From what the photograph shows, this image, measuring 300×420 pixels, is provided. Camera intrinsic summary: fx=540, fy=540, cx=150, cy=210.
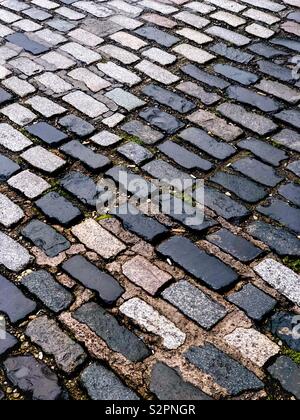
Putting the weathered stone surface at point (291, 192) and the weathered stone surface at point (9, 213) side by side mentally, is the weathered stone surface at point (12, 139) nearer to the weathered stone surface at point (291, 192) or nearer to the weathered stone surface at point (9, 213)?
the weathered stone surface at point (9, 213)

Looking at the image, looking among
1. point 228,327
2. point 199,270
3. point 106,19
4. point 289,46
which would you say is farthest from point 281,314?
point 106,19

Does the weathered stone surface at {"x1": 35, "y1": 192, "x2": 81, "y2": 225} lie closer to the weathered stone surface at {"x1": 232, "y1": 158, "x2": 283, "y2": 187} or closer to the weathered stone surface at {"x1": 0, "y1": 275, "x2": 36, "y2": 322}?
the weathered stone surface at {"x1": 0, "y1": 275, "x2": 36, "y2": 322}

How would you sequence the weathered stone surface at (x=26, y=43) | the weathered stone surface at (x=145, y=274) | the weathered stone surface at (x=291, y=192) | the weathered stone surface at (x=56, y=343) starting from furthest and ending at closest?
1. the weathered stone surface at (x=26, y=43)
2. the weathered stone surface at (x=291, y=192)
3. the weathered stone surface at (x=145, y=274)
4. the weathered stone surface at (x=56, y=343)

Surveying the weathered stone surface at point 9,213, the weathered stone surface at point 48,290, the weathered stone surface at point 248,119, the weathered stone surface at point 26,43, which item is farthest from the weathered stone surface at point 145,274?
the weathered stone surface at point 26,43

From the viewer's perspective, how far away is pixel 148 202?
112 inches

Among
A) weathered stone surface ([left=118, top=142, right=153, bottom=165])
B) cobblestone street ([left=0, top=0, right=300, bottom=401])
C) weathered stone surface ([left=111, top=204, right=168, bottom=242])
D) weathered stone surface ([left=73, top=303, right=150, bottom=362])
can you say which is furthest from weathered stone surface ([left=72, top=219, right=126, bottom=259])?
weathered stone surface ([left=118, top=142, right=153, bottom=165])

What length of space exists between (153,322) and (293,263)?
0.75 metres

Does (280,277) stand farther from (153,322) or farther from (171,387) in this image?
(171,387)

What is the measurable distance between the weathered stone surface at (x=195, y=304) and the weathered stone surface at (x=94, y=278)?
23 cm

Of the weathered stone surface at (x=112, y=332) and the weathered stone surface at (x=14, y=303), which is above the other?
the weathered stone surface at (x=14, y=303)

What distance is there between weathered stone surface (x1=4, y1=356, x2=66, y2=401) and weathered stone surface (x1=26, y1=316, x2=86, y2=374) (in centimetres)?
6

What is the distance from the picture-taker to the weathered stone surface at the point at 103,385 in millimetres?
2061

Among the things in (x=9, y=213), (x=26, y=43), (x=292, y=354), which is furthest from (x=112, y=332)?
(x=26, y=43)

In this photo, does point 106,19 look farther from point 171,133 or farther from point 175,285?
point 175,285
